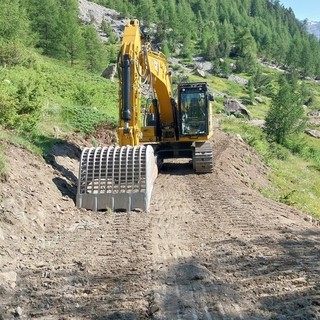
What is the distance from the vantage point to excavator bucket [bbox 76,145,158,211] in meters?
10.8

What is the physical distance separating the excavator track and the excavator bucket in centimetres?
469

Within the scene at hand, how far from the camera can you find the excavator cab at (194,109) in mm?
16031

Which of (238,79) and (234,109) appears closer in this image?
(234,109)

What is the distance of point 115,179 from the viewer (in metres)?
11.1

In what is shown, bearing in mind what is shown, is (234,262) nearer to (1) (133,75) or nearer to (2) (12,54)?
(1) (133,75)

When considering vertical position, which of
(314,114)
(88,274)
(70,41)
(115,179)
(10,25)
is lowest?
(314,114)

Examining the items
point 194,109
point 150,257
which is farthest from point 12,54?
point 150,257

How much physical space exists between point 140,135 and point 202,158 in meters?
3.34

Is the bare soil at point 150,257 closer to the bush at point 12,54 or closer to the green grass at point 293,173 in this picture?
the green grass at point 293,173

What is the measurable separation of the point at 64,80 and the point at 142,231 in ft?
58.1

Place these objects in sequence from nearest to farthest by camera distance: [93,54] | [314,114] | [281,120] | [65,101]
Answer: [65,101] → [281,120] → [93,54] → [314,114]

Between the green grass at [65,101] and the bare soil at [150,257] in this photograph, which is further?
the green grass at [65,101]

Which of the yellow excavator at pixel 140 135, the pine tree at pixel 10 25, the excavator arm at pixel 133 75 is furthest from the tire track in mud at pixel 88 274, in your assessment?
the pine tree at pixel 10 25

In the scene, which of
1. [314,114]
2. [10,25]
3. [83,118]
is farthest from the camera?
[314,114]
